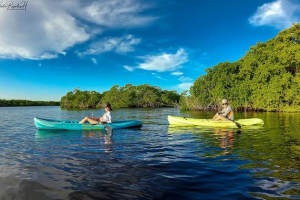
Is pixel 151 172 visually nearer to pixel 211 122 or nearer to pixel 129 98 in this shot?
pixel 211 122

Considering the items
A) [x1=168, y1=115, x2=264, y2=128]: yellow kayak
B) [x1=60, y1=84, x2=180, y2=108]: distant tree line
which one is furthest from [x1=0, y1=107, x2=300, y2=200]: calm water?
[x1=60, y1=84, x2=180, y2=108]: distant tree line

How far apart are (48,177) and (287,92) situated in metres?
31.1

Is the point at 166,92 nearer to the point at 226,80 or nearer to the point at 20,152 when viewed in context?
the point at 226,80

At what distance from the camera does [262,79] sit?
101 ft

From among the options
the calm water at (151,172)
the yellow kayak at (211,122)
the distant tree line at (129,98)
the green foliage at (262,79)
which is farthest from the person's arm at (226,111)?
the distant tree line at (129,98)

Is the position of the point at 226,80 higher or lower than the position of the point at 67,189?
higher

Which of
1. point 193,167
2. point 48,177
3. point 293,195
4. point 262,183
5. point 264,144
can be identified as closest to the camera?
point 293,195

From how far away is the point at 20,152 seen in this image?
22.8 ft

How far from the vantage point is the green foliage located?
1116 inches

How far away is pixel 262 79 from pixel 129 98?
48318 millimetres

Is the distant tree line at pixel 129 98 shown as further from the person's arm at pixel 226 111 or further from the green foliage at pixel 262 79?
the person's arm at pixel 226 111

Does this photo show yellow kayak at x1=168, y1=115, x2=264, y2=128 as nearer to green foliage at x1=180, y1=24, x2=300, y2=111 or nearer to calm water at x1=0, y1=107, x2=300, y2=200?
calm water at x1=0, y1=107, x2=300, y2=200

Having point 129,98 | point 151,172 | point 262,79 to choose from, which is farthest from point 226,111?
point 129,98

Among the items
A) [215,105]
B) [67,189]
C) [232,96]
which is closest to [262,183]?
[67,189]
